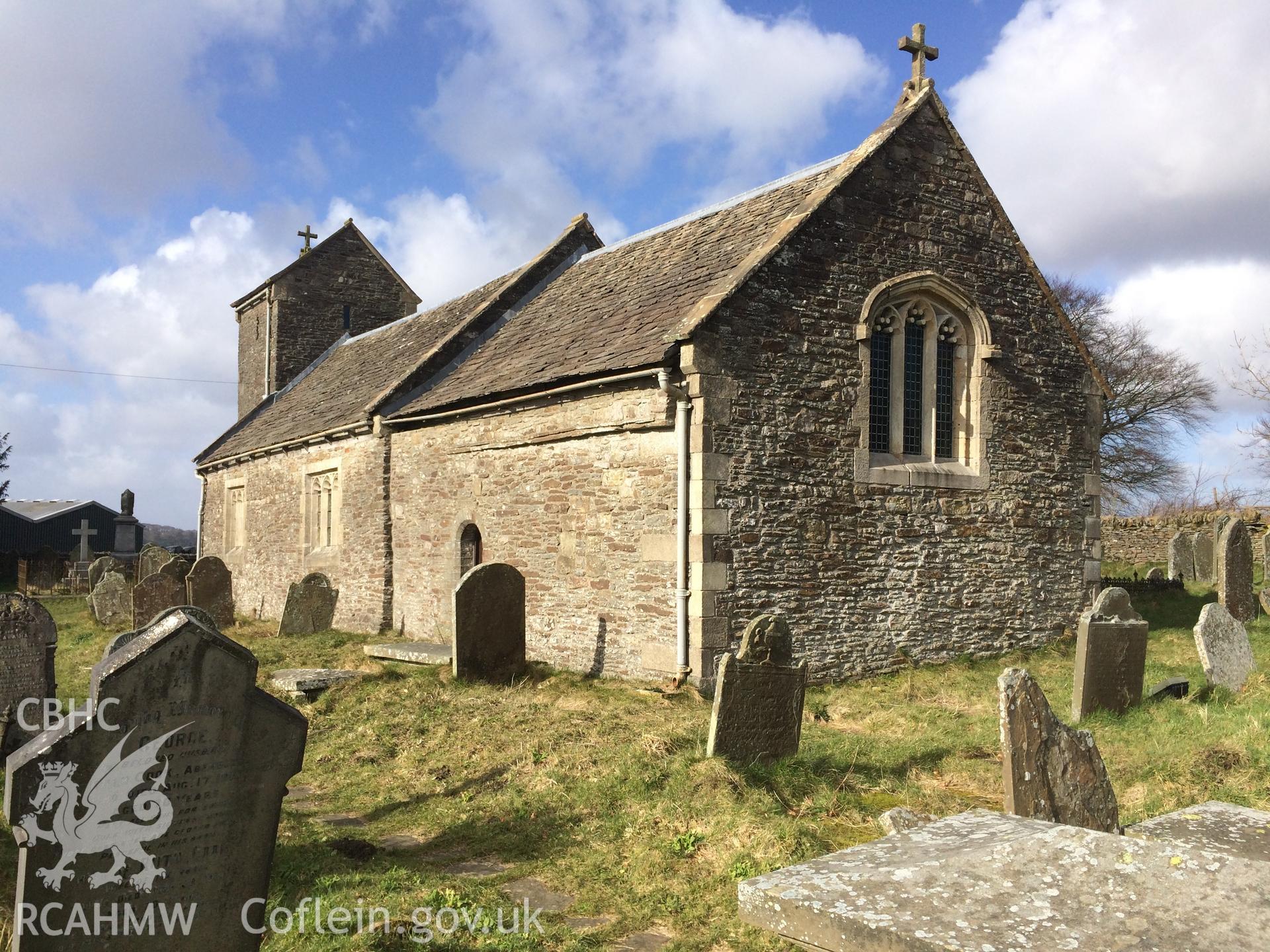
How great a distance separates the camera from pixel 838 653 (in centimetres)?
1164

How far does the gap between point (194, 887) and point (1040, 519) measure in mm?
12053

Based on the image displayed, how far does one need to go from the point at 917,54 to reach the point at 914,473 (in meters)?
5.70

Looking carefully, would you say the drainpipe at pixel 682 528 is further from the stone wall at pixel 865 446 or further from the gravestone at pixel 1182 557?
the gravestone at pixel 1182 557

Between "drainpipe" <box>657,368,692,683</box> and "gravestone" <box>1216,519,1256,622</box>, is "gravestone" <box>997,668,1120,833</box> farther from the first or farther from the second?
"gravestone" <box>1216,519,1256,622</box>

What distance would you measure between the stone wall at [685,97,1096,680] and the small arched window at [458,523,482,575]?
503cm

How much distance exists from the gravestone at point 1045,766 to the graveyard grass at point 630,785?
1125mm

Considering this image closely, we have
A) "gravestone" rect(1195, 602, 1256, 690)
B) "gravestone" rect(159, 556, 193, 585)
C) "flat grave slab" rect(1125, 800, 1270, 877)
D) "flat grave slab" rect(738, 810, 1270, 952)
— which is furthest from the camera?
"gravestone" rect(159, 556, 193, 585)

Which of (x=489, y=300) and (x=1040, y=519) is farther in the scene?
(x=489, y=300)

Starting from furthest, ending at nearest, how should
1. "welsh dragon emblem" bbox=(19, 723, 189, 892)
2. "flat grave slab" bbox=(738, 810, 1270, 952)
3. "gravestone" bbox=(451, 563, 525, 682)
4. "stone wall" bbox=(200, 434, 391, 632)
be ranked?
1. "stone wall" bbox=(200, 434, 391, 632)
2. "gravestone" bbox=(451, 563, 525, 682)
3. "welsh dragon emblem" bbox=(19, 723, 189, 892)
4. "flat grave slab" bbox=(738, 810, 1270, 952)

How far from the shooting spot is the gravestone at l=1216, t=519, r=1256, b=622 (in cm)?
1372

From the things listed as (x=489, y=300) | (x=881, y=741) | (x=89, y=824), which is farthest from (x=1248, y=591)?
(x=89, y=824)

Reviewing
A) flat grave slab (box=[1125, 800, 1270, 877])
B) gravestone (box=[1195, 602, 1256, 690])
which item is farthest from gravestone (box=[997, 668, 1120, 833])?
gravestone (box=[1195, 602, 1256, 690])

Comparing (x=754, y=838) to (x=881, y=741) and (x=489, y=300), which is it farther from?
(x=489, y=300)

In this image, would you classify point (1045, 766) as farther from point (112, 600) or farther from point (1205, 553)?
point (112, 600)
